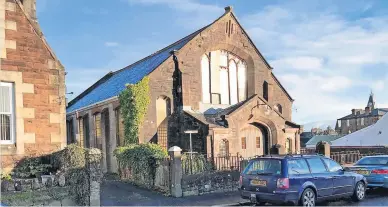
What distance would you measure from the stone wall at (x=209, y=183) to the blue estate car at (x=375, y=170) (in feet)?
16.2

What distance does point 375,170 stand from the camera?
15156 mm

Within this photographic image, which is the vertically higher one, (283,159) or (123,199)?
(283,159)

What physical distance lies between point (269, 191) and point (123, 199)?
199 inches

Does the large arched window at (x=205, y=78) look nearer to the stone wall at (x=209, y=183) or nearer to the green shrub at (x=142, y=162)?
the green shrub at (x=142, y=162)

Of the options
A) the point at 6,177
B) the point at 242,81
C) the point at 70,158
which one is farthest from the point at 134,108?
the point at 6,177

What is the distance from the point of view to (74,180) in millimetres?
11289

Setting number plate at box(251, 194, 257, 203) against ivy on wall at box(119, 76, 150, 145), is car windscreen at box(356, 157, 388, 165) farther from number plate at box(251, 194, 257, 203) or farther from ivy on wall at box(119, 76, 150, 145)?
ivy on wall at box(119, 76, 150, 145)

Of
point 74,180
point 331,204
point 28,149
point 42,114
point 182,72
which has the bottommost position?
point 331,204

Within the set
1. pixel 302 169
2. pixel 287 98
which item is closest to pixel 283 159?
pixel 302 169

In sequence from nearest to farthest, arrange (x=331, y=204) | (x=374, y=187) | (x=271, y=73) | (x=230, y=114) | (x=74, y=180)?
(x=74, y=180), (x=331, y=204), (x=374, y=187), (x=230, y=114), (x=271, y=73)

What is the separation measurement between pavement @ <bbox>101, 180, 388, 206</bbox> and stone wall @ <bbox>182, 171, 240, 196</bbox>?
325 mm

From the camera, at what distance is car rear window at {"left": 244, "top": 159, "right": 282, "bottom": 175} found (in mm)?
11641

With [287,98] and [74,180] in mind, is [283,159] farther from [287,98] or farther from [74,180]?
[287,98]

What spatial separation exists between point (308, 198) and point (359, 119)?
90169mm
